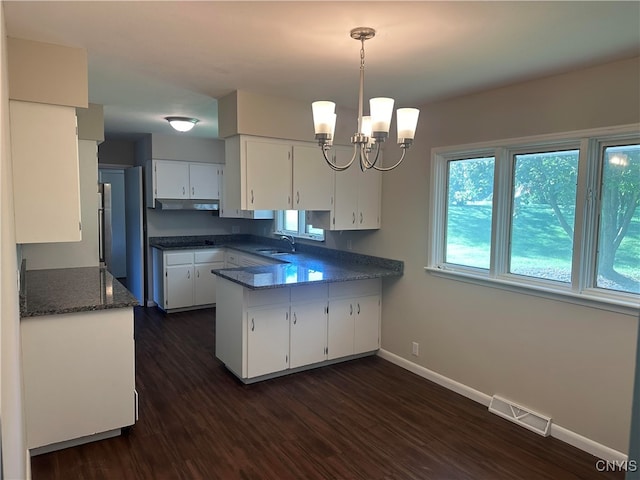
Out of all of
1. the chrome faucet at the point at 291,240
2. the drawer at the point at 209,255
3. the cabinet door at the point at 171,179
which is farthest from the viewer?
Result: the drawer at the point at 209,255

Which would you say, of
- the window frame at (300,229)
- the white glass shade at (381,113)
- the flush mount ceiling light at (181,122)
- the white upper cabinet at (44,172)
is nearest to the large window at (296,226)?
the window frame at (300,229)

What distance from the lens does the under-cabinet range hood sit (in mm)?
5910

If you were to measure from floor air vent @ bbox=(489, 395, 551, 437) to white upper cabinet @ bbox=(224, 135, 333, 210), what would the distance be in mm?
2201

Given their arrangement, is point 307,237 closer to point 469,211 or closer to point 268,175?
point 268,175

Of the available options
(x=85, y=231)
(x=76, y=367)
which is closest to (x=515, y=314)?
(x=76, y=367)

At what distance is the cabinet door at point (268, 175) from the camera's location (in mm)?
3689

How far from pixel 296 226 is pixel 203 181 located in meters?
1.52

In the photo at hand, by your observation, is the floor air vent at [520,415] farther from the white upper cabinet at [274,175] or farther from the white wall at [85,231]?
the white wall at [85,231]

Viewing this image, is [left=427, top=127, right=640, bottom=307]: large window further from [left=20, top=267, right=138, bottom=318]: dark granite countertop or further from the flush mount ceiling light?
the flush mount ceiling light

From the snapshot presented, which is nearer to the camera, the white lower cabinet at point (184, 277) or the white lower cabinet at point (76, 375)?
the white lower cabinet at point (76, 375)

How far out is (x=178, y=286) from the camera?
5.92 metres

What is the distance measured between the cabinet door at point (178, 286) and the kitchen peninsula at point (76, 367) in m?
2.90

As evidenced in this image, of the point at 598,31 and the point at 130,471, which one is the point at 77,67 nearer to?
the point at 130,471

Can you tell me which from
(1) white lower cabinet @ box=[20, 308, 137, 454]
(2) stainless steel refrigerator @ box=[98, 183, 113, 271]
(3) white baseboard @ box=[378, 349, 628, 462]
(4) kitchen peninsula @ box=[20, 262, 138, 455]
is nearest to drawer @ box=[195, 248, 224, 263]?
(2) stainless steel refrigerator @ box=[98, 183, 113, 271]
